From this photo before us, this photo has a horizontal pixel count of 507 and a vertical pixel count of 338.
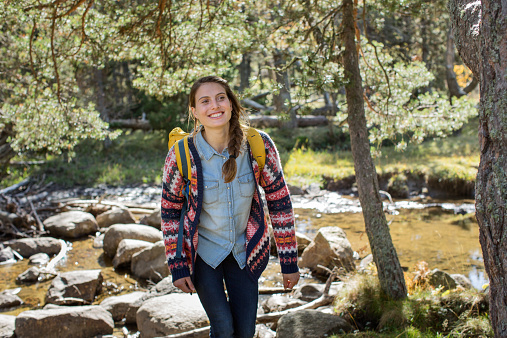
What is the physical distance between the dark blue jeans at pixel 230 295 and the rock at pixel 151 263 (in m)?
4.64

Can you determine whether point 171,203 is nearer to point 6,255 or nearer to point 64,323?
point 64,323

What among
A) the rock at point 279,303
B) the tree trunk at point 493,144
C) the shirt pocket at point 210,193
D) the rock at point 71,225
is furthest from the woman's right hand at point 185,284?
the rock at point 71,225

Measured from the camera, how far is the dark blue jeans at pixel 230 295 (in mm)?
2775

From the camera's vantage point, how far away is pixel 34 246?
30.1 feet

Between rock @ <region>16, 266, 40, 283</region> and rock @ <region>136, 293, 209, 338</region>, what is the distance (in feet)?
10.9

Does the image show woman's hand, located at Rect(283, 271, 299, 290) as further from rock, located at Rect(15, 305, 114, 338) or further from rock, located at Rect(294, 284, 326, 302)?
rock, located at Rect(15, 305, 114, 338)

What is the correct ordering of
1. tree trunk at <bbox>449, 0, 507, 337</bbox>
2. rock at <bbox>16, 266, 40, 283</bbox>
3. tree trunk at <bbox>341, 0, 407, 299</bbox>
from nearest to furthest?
tree trunk at <bbox>449, 0, 507, 337</bbox> → tree trunk at <bbox>341, 0, 407, 299</bbox> → rock at <bbox>16, 266, 40, 283</bbox>

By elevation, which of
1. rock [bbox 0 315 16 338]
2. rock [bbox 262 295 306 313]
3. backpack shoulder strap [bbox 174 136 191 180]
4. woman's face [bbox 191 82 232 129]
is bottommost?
rock [bbox 262 295 306 313]

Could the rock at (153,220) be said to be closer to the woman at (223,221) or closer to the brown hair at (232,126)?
the brown hair at (232,126)

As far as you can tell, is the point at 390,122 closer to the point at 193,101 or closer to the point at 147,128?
the point at 193,101

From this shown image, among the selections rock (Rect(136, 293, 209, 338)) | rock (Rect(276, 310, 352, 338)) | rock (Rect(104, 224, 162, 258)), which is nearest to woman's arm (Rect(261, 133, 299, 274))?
rock (Rect(276, 310, 352, 338))

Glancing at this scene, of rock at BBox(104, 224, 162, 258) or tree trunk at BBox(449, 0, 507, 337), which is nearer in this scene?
tree trunk at BBox(449, 0, 507, 337)

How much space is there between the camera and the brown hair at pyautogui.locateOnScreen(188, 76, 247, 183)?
112 inches

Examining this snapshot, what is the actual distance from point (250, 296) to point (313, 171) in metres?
12.2
